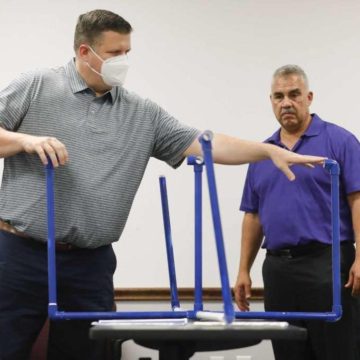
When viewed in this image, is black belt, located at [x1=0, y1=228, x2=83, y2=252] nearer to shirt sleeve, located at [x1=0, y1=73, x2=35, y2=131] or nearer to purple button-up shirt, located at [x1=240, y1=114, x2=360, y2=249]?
shirt sleeve, located at [x1=0, y1=73, x2=35, y2=131]

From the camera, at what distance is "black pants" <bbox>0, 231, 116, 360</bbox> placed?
1869 millimetres

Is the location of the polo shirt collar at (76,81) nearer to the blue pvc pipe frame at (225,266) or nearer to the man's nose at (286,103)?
the blue pvc pipe frame at (225,266)

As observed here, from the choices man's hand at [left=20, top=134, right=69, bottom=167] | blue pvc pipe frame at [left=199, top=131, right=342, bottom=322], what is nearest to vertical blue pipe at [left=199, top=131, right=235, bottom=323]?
blue pvc pipe frame at [left=199, top=131, right=342, bottom=322]

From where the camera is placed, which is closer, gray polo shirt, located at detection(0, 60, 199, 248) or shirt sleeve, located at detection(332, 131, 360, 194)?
gray polo shirt, located at detection(0, 60, 199, 248)

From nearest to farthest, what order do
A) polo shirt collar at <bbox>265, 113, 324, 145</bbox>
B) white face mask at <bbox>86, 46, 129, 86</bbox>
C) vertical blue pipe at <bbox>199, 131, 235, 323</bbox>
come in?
1. vertical blue pipe at <bbox>199, 131, 235, 323</bbox>
2. white face mask at <bbox>86, 46, 129, 86</bbox>
3. polo shirt collar at <bbox>265, 113, 324, 145</bbox>

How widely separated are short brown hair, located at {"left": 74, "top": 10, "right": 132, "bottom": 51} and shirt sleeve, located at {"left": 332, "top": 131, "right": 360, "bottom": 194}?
909 mm

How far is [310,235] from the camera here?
2.46 m

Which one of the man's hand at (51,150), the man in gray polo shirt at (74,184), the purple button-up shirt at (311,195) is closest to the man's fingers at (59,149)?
the man's hand at (51,150)

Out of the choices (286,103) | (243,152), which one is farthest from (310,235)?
(243,152)

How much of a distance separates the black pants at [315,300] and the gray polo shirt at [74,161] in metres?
0.78

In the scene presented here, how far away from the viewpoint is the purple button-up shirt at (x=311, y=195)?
2.48 m

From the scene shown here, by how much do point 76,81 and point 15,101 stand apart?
190 mm

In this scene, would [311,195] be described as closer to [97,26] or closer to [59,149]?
[97,26]

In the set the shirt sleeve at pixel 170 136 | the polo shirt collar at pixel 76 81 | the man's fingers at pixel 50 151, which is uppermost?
the polo shirt collar at pixel 76 81
